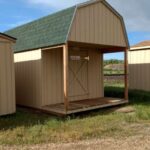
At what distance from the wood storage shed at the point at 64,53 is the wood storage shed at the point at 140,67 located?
359 cm

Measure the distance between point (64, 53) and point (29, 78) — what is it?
8.53 feet

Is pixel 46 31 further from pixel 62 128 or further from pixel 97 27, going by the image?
pixel 62 128

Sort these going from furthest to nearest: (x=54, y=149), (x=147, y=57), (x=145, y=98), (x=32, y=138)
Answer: (x=147, y=57) < (x=145, y=98) < (x=32, y=138) < (x=54, y=149)

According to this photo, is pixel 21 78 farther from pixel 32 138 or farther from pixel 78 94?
pixel 32 138

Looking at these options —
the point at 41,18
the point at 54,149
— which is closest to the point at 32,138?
the point at 54,149

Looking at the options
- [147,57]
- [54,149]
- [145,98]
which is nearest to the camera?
[54,149]

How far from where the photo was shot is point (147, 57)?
1600 cm

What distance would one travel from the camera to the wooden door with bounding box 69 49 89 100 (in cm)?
1234

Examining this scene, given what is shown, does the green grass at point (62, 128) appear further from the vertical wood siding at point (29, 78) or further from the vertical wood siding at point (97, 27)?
the vertical wood siding at point (97, 27)

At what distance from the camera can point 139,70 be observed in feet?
54.1

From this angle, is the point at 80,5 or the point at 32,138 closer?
the point at 32,138

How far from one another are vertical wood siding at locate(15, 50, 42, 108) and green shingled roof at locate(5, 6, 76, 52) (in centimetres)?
38

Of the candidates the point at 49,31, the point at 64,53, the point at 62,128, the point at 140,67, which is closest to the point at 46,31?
the point at 49,31

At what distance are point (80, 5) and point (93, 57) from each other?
12.6 feet
